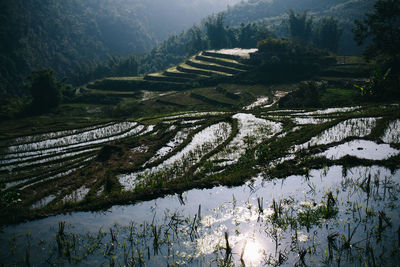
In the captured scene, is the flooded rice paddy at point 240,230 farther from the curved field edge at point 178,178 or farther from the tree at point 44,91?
the tree at point 44,91

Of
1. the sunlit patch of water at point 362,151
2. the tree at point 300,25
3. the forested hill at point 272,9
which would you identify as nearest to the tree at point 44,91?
the sunlit patch of water at point 362,151

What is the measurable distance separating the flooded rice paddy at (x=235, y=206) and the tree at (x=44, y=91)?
30020 millimetres

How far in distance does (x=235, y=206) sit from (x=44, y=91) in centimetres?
4270

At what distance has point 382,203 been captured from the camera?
22.4ft

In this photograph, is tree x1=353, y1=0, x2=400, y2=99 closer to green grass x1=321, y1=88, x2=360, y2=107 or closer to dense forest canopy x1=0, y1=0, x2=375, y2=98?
green grass x1=321, y1=88, x2=360, y2=107

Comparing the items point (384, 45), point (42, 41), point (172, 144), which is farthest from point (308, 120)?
point (42, 41)

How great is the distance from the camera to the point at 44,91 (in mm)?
41562

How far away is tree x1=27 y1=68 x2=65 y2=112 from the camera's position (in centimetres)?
4122

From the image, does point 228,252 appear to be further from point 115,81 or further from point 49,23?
point 49,23

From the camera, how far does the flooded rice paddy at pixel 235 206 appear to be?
564 centimetres

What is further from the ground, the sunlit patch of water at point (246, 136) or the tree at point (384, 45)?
the tree at point (384, 45)

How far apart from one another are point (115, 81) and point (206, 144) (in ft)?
137

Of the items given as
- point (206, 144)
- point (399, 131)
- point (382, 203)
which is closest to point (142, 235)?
point (382, 203)

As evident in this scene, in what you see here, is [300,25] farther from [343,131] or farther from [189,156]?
[189,156]
